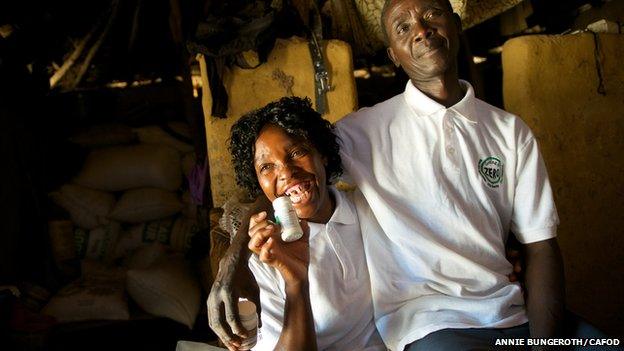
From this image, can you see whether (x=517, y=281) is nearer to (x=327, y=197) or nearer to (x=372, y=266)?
(x=372, y=266)

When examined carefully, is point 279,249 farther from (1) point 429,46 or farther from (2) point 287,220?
(1) point 429,46

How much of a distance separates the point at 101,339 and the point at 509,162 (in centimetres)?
285

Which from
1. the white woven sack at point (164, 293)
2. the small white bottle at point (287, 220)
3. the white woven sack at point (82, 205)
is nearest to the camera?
the small white bottle at point (287, 220)

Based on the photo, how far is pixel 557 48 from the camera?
2.53 m

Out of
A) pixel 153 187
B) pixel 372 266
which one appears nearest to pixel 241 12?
pixel 372 266

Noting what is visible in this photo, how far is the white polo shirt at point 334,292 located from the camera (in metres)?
1.59

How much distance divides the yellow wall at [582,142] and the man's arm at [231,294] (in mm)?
1707

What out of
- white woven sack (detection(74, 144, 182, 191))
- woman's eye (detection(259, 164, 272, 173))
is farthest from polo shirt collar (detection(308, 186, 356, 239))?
white woven sack (detection(74, 144, 182, 191))

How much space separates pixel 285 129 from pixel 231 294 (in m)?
0.56

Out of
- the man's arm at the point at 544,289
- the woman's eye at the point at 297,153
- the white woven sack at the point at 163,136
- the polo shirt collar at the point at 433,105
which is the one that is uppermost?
the polo shirt collar at the point at 433,105

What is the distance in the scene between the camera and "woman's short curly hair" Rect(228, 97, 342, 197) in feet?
5.49

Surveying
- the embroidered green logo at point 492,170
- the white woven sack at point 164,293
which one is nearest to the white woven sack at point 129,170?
the white woven sack at point 164,293

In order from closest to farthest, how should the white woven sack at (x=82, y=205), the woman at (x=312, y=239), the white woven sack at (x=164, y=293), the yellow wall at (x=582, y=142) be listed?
the woman at (x=312, y=239)
the yellow wall at (x=582, y=142)
the white woven sack at (x=164, y=293)
the white woven sack at (x=82, y=205)

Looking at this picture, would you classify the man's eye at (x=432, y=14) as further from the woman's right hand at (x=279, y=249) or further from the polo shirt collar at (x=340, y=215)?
the woman's right hand at (x=279, y=249)
